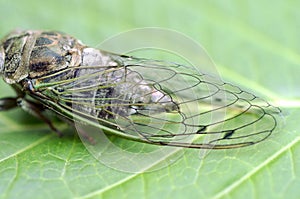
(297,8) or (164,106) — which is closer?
(164,106)

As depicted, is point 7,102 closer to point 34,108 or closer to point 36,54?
point 34,108

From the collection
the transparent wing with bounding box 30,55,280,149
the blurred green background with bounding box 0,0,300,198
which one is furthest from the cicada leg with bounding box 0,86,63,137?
the transparent wing with bounding box 30,55,280,149

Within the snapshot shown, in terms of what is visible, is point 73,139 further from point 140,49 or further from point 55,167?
point 140,49

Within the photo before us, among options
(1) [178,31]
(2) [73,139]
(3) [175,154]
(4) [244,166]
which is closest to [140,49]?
(1) [178,31]

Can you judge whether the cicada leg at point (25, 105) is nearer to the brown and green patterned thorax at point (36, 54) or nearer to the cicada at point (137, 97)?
the cicada at point (137, 97)

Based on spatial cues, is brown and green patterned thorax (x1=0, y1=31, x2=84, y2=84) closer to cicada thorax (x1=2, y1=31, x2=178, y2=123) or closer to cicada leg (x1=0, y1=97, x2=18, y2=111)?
cicada thorax (x1=2, y1=31, x2=178, y2=123)

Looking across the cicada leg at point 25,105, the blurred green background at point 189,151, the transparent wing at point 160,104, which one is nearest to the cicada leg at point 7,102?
the cicada leg at point 25,105
